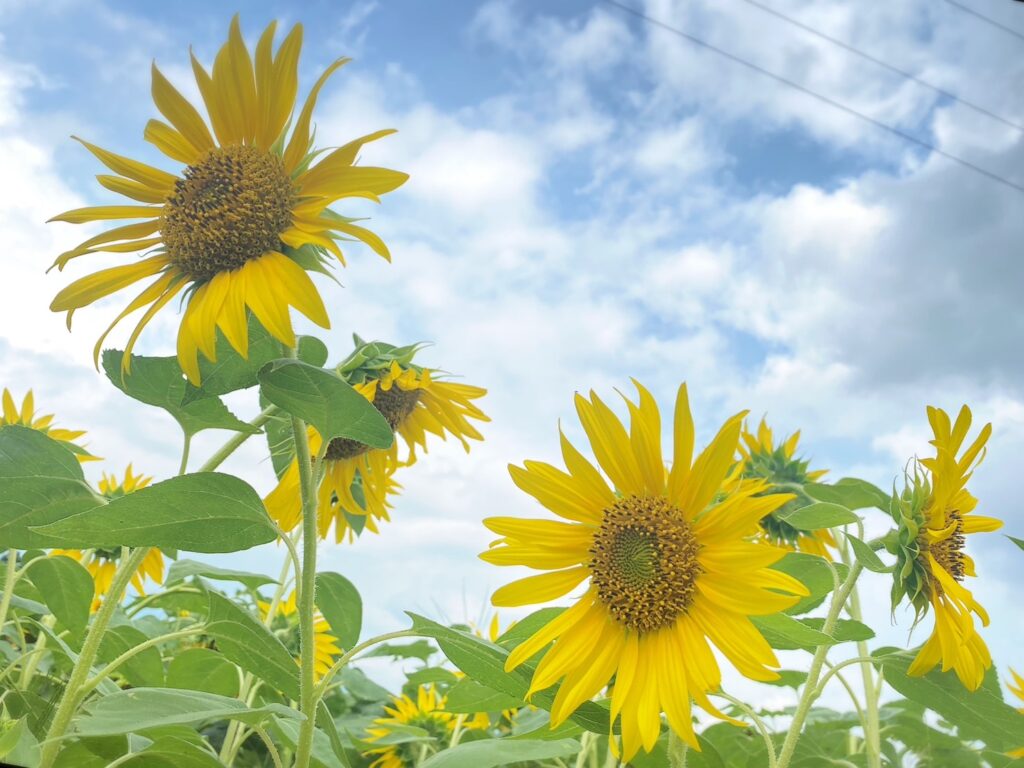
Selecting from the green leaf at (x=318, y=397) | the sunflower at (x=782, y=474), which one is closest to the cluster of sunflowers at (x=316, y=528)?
the green leaf at (x=318, y=397)

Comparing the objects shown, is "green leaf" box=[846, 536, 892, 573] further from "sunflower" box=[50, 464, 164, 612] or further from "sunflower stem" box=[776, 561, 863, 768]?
"sunflower" box=[50, 464, 164, 612]

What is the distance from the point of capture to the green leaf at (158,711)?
0.61m

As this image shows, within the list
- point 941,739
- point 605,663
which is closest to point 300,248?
point 605,663

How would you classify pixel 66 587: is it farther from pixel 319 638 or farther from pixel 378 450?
pixel 319 638

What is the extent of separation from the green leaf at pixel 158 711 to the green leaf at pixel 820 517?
502 millimetres

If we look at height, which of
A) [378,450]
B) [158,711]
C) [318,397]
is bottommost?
[158,711]

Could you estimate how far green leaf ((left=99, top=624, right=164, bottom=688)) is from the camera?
106 cm

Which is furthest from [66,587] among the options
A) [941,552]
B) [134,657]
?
[941,552]

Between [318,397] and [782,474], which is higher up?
[782,474]

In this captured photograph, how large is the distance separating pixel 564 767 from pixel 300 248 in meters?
0.70

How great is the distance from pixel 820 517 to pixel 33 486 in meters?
0.72

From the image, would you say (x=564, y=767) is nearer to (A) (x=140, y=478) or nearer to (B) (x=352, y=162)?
(B) (x=352, y=162)

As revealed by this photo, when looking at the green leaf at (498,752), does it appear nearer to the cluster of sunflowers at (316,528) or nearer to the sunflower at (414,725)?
the cluster of sunflowers at (316,528)

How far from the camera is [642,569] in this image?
0.80 m
